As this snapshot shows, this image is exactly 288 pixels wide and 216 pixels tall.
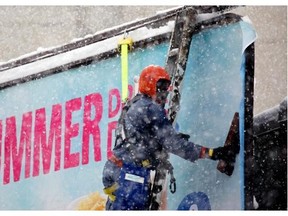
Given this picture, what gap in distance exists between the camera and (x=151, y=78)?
3.97 metres

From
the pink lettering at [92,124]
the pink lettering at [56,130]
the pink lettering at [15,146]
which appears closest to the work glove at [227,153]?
the pink lettering at [92,124]

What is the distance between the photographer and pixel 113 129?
471cm

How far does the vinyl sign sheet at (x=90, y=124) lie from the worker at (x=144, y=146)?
29 cm

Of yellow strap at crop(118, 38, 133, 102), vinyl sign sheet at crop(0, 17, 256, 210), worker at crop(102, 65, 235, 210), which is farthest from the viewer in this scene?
yellow strap at crop(118, 38, 133, 102)

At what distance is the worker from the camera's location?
12.9 feet

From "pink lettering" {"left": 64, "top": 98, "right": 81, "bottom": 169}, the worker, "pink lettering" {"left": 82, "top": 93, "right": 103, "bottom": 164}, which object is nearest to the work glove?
the worker

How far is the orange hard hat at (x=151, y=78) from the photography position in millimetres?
3973

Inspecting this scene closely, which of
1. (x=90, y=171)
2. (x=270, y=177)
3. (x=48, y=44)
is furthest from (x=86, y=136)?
(x=48, y=44)

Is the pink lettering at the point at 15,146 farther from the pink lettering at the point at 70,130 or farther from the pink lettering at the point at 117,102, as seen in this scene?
the pink lettering at the point at 117,102

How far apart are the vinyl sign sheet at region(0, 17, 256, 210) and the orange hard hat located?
14.9 inches

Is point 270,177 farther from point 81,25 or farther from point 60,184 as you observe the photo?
point 81,25

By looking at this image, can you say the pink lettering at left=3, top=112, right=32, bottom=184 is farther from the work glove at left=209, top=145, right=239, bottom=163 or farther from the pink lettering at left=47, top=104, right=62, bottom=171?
the work glove at left=209, top=145, right=239, bottom=163

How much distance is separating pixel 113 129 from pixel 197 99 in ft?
2.47

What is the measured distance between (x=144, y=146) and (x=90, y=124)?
40.0 inches
